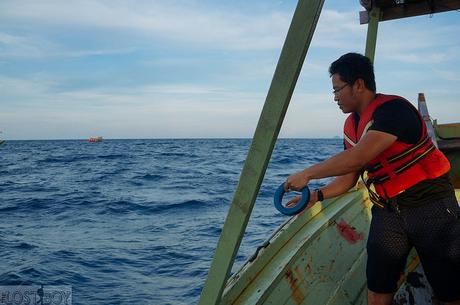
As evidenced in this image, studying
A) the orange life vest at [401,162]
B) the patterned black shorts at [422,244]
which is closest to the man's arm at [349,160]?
the orange life vest at [401,162]

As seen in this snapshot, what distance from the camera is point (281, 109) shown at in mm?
1698

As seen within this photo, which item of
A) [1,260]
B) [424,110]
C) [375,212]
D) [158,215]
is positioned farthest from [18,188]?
[375,212]

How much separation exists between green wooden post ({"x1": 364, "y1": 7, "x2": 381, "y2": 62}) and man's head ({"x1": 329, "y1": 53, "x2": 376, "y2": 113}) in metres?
3.17

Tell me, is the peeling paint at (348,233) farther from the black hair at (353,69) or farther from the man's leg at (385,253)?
the black hair at (353,69)

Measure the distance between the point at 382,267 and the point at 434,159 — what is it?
0.66m

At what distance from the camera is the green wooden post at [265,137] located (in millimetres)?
1676

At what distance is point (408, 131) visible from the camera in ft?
7.18

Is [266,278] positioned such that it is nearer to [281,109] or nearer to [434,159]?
[434,159]

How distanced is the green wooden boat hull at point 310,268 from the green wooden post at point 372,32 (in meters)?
2.15

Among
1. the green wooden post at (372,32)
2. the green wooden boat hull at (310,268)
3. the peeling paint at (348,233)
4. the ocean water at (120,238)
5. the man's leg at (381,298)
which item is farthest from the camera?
A: the ocean water at (120,238)

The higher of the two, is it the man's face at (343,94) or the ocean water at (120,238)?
the man's face at (343,94)

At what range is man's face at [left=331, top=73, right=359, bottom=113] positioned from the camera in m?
2.36

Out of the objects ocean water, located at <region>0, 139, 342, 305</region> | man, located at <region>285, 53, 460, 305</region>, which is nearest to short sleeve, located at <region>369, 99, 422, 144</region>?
man, located at <region>285, 53, 460, 305</region>

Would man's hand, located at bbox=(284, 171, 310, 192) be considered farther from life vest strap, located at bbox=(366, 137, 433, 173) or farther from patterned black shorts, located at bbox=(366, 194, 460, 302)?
patterned black shorts, located at bbox=(366, 194, 460, 302)
